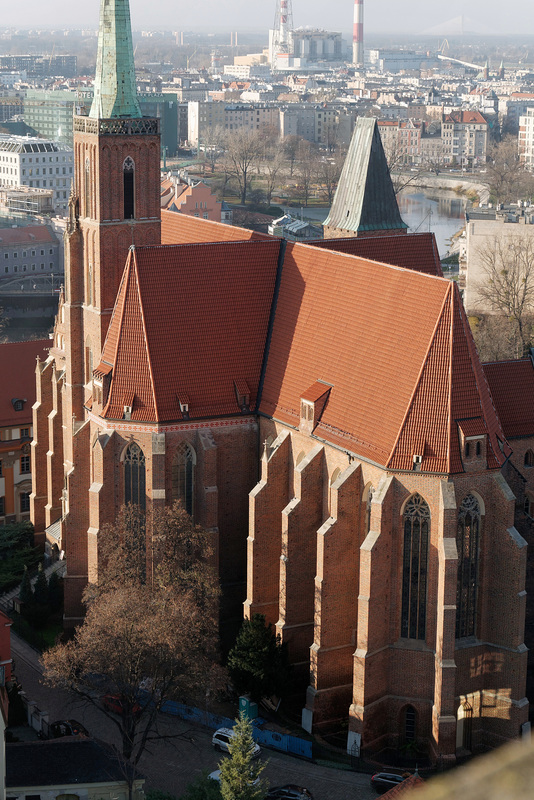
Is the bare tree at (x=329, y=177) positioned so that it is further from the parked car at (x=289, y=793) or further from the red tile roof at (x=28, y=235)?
the parked car at (x=289, y=793)

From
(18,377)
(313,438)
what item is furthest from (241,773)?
(18,377)

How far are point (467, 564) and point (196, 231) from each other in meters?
21.8

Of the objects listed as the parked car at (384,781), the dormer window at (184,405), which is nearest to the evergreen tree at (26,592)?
the dormer window at (184,405)

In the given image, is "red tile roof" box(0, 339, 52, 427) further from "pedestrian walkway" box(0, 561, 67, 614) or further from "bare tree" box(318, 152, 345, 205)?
"bare tree" box(318, 152, 345, 205)

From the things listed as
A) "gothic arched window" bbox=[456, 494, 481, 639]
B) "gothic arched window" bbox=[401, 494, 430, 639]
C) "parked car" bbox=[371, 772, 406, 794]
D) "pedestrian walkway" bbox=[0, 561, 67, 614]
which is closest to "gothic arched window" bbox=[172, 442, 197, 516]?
"pedestrian walkway" bbox=[0, 561, 67, 614]

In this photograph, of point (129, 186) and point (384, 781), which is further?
point (129, 186)

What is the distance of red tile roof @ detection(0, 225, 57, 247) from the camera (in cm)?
11700

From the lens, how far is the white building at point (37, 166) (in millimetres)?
161500

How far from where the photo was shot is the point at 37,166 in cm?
16200

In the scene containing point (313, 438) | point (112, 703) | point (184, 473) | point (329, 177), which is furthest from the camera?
point (329, 177)

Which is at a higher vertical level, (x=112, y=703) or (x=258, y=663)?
(x=258, y=663)

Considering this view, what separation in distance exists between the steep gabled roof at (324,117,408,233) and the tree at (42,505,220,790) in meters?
21.3

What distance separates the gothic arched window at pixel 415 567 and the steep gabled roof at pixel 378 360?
146 centimetres

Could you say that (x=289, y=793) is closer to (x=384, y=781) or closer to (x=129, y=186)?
Answer: (x=384, y=781)
